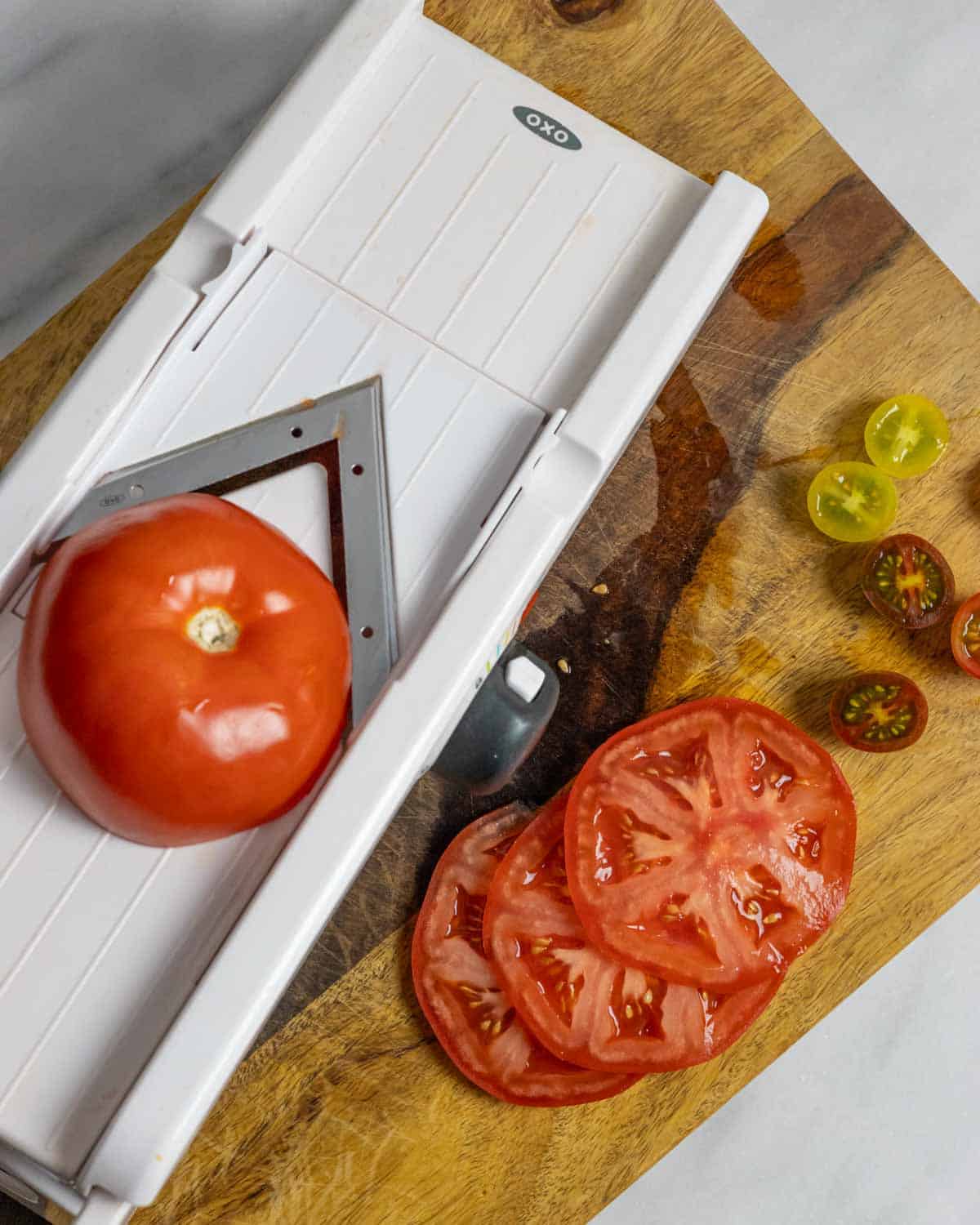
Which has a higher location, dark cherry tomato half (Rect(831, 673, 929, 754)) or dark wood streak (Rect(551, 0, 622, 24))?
dark wood streak (Rect(551, 0, 622, 24))

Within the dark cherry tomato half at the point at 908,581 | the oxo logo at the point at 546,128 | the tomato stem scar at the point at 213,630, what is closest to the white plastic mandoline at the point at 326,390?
the oxo logo at the point at 546,128

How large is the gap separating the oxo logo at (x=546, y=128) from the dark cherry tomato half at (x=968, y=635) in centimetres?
60

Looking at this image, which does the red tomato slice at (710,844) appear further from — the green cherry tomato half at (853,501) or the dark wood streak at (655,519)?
the green cherry tomato half at (853,501)

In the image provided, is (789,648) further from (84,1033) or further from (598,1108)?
(84,1033)

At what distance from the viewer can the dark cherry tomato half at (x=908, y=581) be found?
1270 millimetres

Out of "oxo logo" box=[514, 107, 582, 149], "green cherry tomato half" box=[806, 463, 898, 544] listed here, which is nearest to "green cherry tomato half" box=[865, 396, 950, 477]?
"green cherry tomato half" box=[806, 463, 898, 544]

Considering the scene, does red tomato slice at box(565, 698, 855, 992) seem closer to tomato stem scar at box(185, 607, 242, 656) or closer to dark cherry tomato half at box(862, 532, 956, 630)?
dark cherry tomato half at box(862, 532, 956, 630)

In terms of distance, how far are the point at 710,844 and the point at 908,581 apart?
362 millimetres

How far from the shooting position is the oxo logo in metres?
1.08

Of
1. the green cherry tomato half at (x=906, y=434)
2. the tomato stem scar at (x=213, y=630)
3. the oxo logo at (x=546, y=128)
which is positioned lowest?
the tomato stem scar at (x=213, y=630)

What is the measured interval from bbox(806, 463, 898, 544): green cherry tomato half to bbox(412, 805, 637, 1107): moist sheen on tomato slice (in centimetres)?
45

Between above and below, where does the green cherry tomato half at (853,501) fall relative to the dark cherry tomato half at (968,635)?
above

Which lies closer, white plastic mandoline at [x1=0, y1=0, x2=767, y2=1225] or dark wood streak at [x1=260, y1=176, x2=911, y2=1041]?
white plastic mandoline at [x1=0, y1=0, x2=767, y2=1225]

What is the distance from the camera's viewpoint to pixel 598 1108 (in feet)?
3.94
